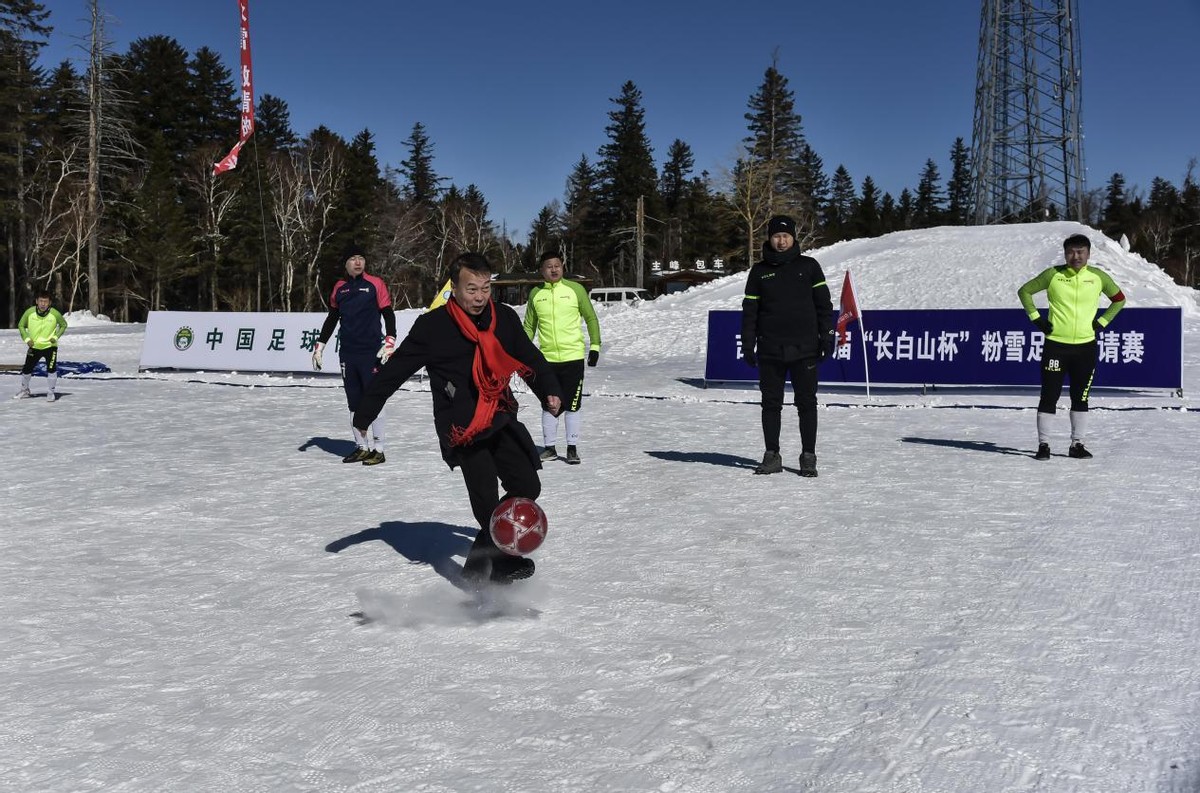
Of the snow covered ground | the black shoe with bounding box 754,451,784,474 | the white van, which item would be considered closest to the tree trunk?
the white van

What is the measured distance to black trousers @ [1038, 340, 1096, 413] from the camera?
895 centimetres

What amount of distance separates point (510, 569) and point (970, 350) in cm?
1371

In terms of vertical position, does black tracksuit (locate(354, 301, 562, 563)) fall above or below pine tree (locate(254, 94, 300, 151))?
below

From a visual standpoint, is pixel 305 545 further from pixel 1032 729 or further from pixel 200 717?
pixel 1032 729

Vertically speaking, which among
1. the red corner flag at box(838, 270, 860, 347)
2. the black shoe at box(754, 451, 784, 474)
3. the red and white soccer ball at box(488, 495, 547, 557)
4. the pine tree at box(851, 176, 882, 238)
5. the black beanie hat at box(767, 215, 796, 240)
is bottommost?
the black shoe at box(754, 451, 784, 474)

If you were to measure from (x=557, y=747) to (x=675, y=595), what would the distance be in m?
1.87

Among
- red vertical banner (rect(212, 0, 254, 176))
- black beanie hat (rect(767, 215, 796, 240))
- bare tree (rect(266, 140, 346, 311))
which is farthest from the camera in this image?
bare tree (rect(266, 140, 346, 311))

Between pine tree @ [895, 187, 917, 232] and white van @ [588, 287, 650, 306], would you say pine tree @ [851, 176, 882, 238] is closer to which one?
pine tree @ [895, 187, 917, 232]

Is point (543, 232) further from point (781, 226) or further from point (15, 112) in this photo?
point (781, 226)

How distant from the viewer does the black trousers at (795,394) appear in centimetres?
819

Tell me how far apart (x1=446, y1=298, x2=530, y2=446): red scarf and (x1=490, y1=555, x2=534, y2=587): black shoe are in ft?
2.03

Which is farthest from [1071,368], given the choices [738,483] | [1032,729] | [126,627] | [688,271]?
[688,271]

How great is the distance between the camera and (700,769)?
2982 mm

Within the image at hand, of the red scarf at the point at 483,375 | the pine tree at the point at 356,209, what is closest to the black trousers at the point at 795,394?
the red scarf at the point at 483,375
